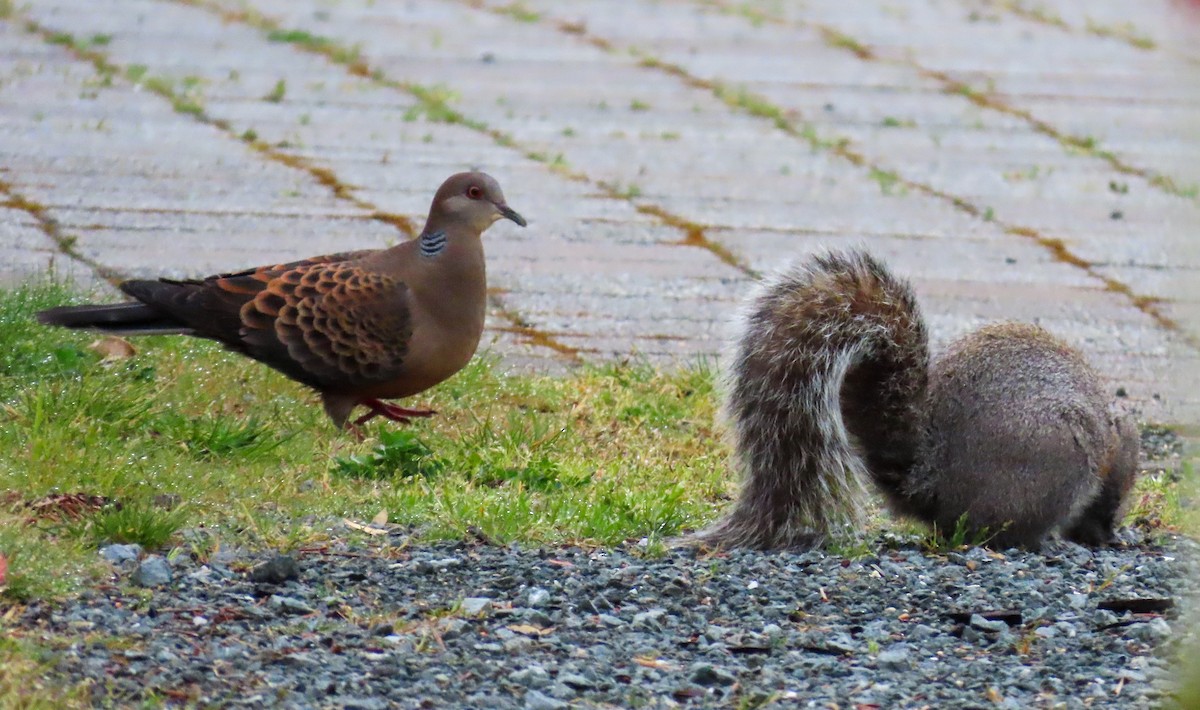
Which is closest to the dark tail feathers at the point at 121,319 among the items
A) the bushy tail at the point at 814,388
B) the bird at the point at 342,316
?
the bird at the point at 342,316

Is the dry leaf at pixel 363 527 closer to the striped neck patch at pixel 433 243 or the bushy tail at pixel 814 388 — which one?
the bushy tail at pixel 814 388

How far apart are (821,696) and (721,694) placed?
0.63 feet

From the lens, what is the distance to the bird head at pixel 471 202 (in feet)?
18.6

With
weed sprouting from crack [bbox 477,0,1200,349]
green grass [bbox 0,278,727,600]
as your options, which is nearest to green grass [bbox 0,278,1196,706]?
green grass [bbox 0,278,727,600]

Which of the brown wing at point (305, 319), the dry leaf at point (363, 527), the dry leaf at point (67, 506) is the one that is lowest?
the dry leaf at point (67, 506)

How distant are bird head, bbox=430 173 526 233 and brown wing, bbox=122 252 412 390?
31cm

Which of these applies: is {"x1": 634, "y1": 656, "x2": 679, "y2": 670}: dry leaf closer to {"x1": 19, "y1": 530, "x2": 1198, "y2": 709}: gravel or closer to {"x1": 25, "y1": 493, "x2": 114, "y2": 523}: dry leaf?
{"x1": 19, "y1": 530, "x2": 1198, "y2": 709}: gravel

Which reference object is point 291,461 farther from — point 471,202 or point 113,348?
point 113,348

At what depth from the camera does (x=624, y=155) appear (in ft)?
32.0

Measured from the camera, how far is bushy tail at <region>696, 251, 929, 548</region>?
4.43 metres

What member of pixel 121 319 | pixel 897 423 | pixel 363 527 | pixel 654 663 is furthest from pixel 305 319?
pixel 654 663

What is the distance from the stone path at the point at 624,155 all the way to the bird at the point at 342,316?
1001mm

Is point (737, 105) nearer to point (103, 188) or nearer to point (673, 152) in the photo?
point (673, 152)

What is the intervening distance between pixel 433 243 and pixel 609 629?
211cm
